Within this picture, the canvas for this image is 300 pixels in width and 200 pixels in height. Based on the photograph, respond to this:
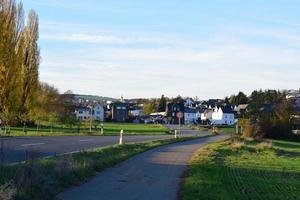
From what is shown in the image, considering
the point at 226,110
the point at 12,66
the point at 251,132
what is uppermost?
the point at 226,110

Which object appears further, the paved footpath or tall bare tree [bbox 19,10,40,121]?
tall bare tree [bbox 19,10,40,121]

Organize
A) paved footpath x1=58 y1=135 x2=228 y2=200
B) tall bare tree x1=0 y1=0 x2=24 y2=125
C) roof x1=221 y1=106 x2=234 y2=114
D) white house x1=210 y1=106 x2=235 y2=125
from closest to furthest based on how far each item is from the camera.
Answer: paved footpath x1=58 y1=135 x2=228 y2=200
tall bare tree x1=0 y1=0 x2=24 y2=125
white house x1=210 y1=106 x2=235 y2=125
roof x1=221 y1=106 x2=234 y2=114

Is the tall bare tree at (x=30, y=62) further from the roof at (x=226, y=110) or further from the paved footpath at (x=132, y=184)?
the roof at (x=226, y=110)

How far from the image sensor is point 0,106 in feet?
121

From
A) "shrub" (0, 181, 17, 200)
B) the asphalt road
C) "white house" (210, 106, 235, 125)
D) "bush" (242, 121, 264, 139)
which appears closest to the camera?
"shrub" (0, 181, 17, 200)

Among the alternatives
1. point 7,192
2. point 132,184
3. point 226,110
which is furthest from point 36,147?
point 226,110

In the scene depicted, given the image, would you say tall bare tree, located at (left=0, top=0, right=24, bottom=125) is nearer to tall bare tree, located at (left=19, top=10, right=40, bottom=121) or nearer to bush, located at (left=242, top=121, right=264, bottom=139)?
tall bare tree, located at (left=19, top=10, right=40, bottom=121)

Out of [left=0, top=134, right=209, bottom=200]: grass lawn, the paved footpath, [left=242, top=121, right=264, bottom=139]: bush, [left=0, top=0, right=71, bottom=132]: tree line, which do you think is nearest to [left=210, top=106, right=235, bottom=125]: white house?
[left=242, top=121, right=264, bottom=139]: bush

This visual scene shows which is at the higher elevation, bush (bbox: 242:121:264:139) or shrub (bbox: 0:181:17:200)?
bush (bbox: 242:121:264:139)

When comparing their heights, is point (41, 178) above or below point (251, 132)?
below

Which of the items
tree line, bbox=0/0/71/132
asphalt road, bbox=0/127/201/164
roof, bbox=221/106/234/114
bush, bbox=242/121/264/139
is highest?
roof, bbox=221/106/234/114

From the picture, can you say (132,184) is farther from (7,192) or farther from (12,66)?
(12,66)

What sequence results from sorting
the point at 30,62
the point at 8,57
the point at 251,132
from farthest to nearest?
the point at 251,132, the point at 30,62, the point at 8,57

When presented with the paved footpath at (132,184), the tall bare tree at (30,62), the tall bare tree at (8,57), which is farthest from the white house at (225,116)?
the paved footpath at (132,184)
